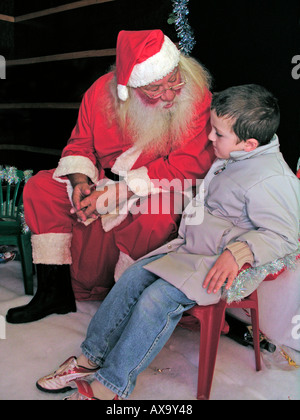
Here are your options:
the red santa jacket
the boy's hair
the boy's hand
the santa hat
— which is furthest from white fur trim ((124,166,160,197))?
the boy's hand

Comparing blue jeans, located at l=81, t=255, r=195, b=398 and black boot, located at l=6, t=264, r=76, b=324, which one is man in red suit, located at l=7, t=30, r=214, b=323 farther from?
blue jeans, located at l=81, t=255, r=195, b=398

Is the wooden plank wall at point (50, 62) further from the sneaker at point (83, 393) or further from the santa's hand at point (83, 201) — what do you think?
the sneaker at point (83, 393)

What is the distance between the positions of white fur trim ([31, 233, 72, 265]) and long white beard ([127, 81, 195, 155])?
56 centimetres

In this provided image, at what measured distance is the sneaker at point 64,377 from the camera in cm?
131

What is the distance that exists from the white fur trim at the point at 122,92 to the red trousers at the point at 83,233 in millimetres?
443

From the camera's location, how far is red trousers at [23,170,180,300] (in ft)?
5.51

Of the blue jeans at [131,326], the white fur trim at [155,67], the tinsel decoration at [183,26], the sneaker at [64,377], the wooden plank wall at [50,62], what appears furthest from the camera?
the wooden plank wall at [50,62]

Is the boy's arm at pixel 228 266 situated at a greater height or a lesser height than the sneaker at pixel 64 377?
greater

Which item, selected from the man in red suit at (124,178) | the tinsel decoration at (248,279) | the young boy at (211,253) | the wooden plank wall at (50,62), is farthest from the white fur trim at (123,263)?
the wooden plank wall at (50,62)

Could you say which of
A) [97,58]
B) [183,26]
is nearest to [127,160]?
[183,26]

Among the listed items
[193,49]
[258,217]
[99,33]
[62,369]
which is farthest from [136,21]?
[62,369]

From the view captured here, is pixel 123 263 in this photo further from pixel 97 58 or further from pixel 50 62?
pixel 50 62

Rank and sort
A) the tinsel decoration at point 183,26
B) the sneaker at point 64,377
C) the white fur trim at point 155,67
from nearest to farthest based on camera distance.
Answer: the sneaker at point 64,377 → the white fur trim at point 155,67 → the tinsel decoration at point 183,26

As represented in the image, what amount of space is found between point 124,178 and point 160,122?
29 cm
